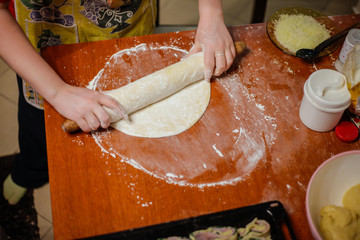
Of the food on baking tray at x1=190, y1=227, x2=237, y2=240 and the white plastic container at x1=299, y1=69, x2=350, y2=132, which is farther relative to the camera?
the white plastic container at x1=299, y1=69, x2=350, y2=132

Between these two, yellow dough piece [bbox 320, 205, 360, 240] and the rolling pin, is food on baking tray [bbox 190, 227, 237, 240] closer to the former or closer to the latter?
yellow dough piece [bbox 320, 205, 360, 240]

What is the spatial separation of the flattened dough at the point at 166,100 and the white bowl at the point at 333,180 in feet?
1.34

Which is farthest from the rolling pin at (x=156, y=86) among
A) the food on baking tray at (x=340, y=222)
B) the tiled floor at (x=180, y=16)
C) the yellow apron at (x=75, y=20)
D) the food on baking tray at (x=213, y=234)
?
the tiled floor at (x=180, y=16)

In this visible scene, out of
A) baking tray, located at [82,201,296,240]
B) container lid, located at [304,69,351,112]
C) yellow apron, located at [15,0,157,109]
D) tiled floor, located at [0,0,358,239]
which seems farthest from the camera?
tiled floor, located at [0,0,358,239]

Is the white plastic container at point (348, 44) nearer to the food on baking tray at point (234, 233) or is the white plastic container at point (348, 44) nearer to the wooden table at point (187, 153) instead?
the wooden table at point (187, 153)

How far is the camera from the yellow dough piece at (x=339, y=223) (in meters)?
0.87

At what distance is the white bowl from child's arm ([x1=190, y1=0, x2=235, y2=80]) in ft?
1.53

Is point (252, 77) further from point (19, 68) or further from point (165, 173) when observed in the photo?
point (19, 68)

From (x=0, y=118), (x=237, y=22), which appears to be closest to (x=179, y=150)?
(x=0, y=118)

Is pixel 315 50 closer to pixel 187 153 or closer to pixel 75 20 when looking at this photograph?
pixel 187 153

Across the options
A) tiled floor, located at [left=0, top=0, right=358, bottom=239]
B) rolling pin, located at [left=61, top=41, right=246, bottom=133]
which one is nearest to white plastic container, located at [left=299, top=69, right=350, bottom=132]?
rolling pin, located at [left=61, top=41, right=246, bottom=133]

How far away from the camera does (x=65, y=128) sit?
3.31 ft

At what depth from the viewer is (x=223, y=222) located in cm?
88

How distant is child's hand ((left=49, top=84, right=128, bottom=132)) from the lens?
1.02 m
